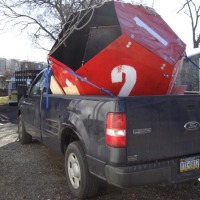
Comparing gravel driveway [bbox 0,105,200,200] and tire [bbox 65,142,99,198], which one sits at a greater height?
tire [bbox 65,142,99,198]

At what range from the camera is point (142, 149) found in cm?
368

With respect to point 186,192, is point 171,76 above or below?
above

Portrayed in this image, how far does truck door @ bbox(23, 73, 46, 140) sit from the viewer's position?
6266 millimetres

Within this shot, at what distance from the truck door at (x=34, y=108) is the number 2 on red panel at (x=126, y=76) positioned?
1.99m

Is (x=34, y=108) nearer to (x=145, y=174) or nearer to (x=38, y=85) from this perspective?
(x=38, y=85)

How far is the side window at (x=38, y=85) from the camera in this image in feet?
21.2

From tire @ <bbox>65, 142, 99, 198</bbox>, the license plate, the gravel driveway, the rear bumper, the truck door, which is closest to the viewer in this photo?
the rear bumper

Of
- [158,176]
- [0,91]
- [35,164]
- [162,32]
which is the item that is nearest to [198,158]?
[158,176]

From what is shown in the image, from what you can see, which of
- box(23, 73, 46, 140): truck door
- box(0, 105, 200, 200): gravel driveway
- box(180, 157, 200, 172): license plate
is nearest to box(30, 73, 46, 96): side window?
box(23, 73, 46, 140): truck door

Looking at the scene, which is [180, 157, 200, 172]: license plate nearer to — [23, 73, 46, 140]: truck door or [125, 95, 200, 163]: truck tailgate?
[125, 95, 200, 163]: truck tailgate

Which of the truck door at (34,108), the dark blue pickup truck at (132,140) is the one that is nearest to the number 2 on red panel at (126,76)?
the dark blue pickup truck at (132,140)

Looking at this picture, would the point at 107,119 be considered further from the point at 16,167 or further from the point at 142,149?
the point at 16,167

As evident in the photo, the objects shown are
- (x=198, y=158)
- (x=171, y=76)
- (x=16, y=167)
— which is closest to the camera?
(x=198, y=158)

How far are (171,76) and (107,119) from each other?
5.92 ft
